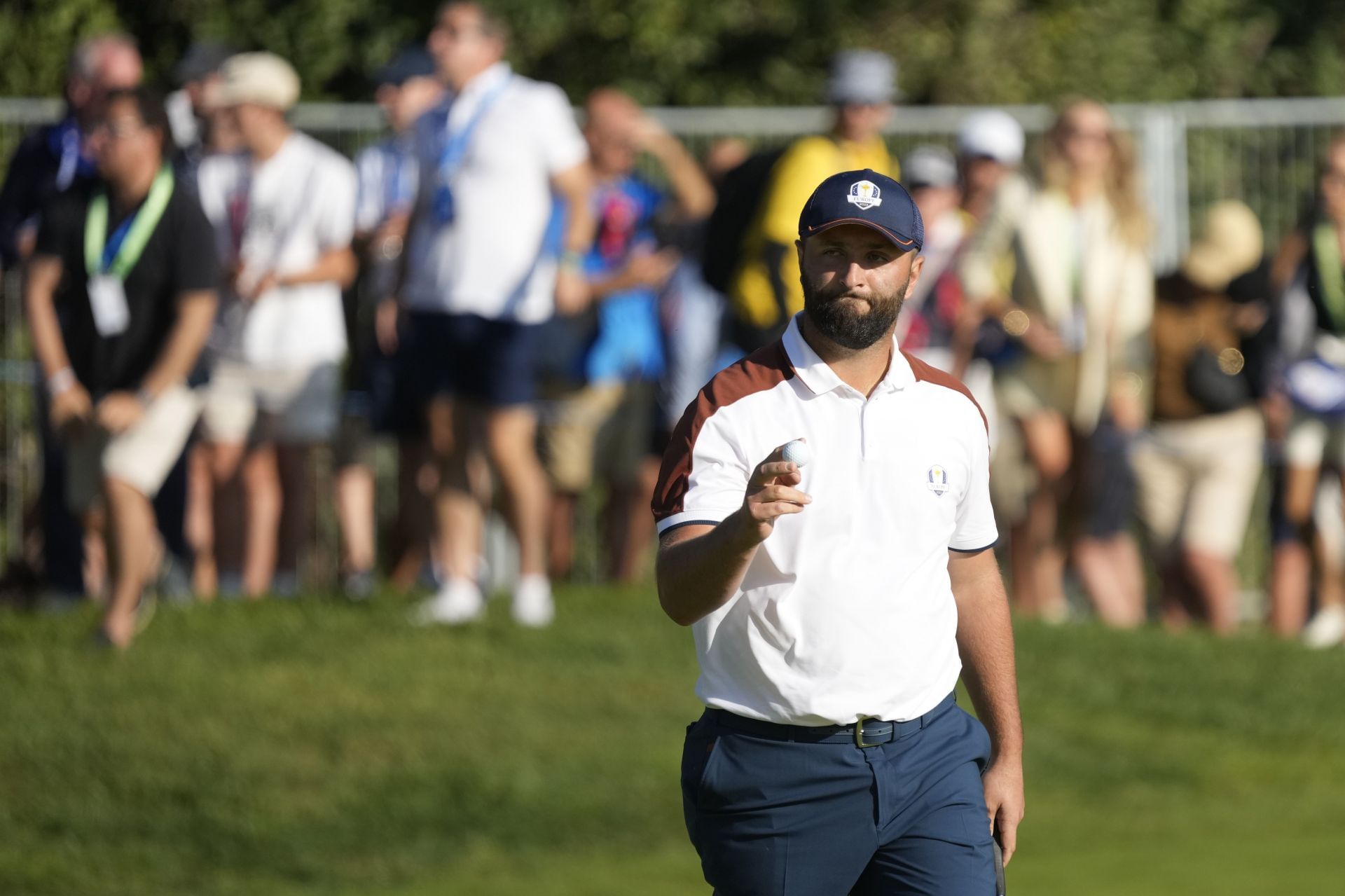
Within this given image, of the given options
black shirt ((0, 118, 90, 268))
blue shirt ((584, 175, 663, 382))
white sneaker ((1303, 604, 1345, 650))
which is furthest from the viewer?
blue shirt ((584, 175, 663, 382))

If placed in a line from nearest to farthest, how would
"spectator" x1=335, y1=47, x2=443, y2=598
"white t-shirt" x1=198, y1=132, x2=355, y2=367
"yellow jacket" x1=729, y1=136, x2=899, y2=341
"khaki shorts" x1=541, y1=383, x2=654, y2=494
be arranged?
1. "yellow jacket" x1=729, y1=136, x2=899, y2=341
2. "white t-shirt" x1=198, y1=132, x2=355, y2=367
3. "spectator" x1=335, y1=47, x2=443, y2=598
4. "khaki shorts" x1=541, y1=383, x2=654, y2=494

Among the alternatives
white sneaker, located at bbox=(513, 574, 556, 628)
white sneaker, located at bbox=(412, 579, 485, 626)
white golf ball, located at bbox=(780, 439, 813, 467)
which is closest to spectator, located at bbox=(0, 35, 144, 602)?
white sneaker, located at bbox=(412, 579, 485, 626)

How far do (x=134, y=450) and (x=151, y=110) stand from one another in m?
1.46

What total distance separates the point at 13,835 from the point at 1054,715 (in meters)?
4.54

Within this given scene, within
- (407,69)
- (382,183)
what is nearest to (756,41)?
(407,69)

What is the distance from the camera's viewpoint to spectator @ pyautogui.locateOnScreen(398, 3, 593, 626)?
951 cm

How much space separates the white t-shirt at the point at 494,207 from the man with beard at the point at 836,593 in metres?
5.37

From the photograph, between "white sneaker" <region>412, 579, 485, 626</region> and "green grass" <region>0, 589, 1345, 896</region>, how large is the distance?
0.11 m

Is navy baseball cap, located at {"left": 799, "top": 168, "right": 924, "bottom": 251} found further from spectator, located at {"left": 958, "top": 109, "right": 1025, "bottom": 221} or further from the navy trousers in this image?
spectator, located at {"left": 958, "top": 109, "right": 1025, "bottom": 221}

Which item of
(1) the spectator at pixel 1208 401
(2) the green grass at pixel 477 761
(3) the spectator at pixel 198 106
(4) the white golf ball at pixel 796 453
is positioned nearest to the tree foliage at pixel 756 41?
(3) the spectator at pixel 198 106

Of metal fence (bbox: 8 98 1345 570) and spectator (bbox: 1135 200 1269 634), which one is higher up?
metal fence (bbox: 8 98 1345 570)

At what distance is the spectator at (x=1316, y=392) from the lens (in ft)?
35.0

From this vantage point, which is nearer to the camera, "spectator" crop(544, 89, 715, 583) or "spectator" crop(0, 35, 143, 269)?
"spectator" crop(0, 35, 143, 269)

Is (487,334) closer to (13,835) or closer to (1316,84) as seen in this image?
(13,835)
